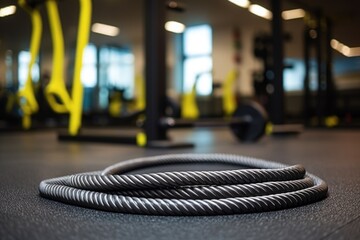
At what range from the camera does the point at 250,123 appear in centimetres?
256

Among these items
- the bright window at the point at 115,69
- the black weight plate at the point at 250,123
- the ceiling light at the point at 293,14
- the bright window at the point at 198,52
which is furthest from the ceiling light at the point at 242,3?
the black weight plate at the point at 250,123

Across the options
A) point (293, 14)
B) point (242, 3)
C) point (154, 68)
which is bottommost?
point (154, 68)

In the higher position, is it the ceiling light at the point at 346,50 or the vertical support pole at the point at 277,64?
the ceiling light at the point at 346,50

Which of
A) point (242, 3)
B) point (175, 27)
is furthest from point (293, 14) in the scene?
point (175, 27)

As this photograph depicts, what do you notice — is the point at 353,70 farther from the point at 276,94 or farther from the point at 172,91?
the point at 276,94

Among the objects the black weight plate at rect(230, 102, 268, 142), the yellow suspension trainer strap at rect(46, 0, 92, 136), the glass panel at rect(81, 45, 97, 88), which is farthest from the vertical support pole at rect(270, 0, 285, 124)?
the glass panel at rect(81, 45, 97, 88)

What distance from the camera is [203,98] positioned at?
9648 millimetres

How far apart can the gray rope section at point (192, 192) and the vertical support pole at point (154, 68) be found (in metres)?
1.44

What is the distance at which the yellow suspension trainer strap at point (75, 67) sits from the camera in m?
2.43

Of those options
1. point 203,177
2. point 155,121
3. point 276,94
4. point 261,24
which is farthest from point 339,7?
point 203,177

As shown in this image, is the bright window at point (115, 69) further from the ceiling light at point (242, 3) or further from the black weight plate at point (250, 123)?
the black weight plate at point (250, 123)

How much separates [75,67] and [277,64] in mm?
1882

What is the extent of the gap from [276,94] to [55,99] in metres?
1.97

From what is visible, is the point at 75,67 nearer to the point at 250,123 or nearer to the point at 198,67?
the point at 250,123
